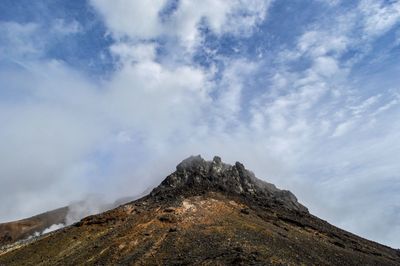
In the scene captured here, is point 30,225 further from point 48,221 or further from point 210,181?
point 210,181

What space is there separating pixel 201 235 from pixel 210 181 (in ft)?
88.7

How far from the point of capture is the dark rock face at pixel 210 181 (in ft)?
270

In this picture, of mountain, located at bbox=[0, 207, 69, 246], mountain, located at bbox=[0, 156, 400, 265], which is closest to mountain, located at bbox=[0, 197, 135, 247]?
mountain, located at bbox=[0, 207, 69, 246]

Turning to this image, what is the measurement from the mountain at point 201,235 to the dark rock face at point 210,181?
216 millimetres

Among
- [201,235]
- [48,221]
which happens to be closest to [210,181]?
[201,235]

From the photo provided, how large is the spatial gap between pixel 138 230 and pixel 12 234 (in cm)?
7699

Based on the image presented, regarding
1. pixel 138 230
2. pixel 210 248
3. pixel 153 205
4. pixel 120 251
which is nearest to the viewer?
pixel 210 248

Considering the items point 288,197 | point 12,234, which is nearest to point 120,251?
point 288,197

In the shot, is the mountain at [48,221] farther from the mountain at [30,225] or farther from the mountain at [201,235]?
the mountain at [201,235]

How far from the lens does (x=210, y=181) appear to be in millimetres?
85125

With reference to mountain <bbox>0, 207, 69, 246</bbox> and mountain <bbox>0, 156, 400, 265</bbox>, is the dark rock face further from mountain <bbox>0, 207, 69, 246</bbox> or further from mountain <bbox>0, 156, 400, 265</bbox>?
mountain <bbox>0, 207, 69, 246</bbox>

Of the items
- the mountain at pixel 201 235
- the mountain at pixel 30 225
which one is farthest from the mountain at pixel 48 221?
the mountain at pixel 201 235

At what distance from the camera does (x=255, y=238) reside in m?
57.8

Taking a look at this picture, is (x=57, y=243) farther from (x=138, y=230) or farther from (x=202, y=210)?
(x=202, y=210)
